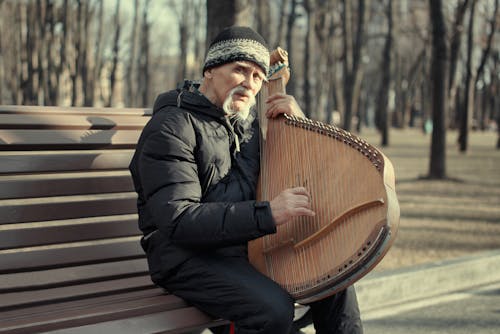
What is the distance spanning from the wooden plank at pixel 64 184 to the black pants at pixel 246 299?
79 cm

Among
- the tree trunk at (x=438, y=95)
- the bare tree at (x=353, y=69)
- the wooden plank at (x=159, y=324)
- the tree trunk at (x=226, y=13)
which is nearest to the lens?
the wooden plank at (x=159, y=324)

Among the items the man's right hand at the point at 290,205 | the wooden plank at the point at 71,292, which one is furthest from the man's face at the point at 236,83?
the wooden plank at the point at 71,292

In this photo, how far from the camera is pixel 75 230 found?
141 inches

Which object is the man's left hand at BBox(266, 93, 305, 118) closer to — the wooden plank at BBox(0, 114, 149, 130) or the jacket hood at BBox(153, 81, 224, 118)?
the jacket hood at BBox(153, 81, 224, 118)

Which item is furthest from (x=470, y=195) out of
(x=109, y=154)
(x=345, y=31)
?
(x=345, y=31)

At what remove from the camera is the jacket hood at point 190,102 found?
125 inches

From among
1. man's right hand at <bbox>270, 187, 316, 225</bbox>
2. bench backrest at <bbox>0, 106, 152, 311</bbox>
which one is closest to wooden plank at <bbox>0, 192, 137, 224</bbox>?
bench backrest at <bbox>0, 106, 152, 311</bbox>

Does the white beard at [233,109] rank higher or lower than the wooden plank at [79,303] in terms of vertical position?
higher

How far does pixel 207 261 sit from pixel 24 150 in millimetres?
1198

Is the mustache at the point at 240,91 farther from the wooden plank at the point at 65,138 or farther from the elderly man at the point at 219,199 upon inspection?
the wooden plank at the point at 65,138

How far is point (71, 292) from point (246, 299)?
2.97 feet

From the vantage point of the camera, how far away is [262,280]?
297cm

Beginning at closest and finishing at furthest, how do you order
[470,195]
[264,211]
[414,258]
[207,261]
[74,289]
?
1. [264,211]
2. [207,261]
3. [74,289]
4. [414,258]
5. [470,195]

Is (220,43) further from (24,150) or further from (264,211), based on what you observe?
(24,150)
